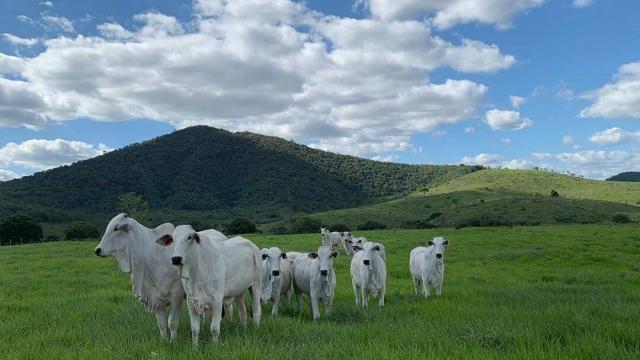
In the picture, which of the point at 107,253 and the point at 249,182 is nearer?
the point at 107,253

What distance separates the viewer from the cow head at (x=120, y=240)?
8.77m

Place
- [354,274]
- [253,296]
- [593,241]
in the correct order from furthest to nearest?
[593,241] < [354,274] < [253,296]

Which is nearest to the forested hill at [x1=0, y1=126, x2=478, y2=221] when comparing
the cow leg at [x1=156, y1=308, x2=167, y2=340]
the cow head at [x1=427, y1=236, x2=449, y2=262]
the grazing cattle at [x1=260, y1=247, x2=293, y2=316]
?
the grazing cattle at [x1=260, y1=247, x2=293, y2=316]

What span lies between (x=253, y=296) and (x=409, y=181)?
565 ft

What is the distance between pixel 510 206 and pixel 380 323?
73.7 metres

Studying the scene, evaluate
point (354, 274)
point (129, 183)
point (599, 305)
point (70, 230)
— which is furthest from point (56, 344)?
point (129, 183)

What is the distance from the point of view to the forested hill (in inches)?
4387

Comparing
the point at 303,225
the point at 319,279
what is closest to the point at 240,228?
the point at 303,225

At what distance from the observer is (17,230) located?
55125 mm

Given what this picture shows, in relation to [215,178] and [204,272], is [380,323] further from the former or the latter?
[215,178]

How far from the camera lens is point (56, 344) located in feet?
27.1

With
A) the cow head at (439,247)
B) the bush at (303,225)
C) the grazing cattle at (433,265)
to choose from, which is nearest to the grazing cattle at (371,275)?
the grazing cattle at (433,265)

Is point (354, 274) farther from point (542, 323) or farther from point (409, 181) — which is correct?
point (409, 181)

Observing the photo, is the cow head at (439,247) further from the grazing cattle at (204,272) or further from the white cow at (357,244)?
the grazing cattle at (204,272)
